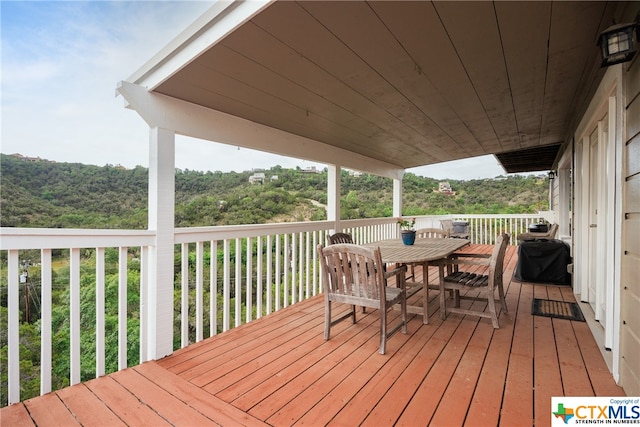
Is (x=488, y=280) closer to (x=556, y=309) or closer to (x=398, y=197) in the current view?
(x=556, y=309)

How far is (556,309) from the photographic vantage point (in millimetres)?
3508

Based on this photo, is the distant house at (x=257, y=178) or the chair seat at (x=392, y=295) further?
the distant house at (x=257, y=178)

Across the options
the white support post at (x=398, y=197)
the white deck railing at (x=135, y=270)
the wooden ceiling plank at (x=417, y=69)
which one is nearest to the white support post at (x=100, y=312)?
the white deck railing at (x=135, y=270)

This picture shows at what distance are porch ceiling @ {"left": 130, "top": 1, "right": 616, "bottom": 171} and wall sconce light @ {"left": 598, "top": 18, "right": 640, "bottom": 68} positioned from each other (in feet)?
1.22

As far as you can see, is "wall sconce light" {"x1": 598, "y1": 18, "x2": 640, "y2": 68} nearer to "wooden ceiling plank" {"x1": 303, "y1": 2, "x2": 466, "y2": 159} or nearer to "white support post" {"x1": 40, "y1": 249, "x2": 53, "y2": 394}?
"wooden ceiling plank" {"x1": 303, "y1": 2, "x2": 466, "y2": 159}

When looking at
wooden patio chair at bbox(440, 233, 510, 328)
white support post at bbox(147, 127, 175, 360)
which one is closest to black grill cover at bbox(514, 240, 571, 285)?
wooden patio chair at bbox(440, 233, 510, 328)

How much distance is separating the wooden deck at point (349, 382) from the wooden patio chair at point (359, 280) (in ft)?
1.13

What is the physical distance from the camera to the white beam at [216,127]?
2.46 m

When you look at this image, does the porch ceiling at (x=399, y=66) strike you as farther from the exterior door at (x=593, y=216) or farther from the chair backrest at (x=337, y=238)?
the chair backrest at (x=337, y=238)

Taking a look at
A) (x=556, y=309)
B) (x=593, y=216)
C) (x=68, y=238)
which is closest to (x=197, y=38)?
(x=68, y=238)

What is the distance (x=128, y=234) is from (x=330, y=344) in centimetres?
194

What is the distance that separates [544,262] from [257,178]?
28.1 feet

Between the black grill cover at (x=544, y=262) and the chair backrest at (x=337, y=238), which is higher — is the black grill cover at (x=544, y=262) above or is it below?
below

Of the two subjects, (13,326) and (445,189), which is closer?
(13,326)
